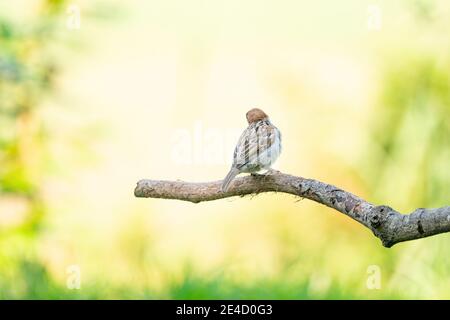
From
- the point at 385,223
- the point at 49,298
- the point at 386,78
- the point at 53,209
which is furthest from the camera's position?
the point at 386,78

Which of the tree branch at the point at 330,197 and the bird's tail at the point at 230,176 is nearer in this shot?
the tree branch at the point at 330,197

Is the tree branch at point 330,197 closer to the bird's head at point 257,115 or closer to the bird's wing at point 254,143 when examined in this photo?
the bird's wing at point 254,143

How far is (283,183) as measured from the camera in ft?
8.39

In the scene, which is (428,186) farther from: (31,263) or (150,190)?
(150,190)

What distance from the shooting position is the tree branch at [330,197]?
6.91 feet

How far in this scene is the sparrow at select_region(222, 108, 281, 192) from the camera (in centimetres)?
258

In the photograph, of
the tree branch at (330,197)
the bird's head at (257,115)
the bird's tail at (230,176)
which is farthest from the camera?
the bird's head at (257,115)

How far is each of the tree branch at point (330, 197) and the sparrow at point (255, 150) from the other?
2.0 inches

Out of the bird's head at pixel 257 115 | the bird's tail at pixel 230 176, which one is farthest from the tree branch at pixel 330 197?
the bird's head at pixel 257 115

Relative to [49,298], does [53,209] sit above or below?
above

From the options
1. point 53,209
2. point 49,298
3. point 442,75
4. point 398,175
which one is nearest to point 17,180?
point 53,209

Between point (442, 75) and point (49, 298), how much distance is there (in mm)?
2886

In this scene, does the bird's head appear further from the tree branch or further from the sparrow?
the tree branch

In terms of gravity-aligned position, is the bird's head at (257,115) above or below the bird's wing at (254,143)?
above
